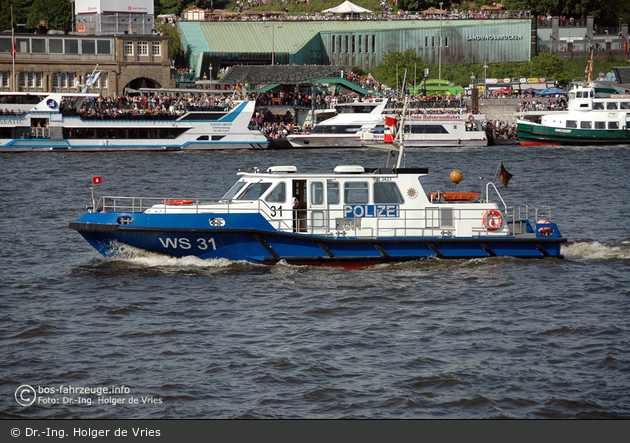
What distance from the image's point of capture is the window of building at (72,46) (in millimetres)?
85000

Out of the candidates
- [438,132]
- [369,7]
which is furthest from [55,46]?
[369,7]

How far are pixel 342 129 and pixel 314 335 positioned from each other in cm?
5510

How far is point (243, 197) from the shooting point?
21.0 metres

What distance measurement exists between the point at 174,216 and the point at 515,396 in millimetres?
10294

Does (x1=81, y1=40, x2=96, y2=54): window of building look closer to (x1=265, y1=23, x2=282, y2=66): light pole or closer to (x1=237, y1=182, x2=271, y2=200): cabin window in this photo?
(x1=265, y1=23, x2=282, y2=66): light pole

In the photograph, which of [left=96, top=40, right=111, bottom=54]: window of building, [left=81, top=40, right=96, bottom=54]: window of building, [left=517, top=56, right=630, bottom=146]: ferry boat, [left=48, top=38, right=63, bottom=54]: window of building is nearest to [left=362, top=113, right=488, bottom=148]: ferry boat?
[left=517, top=56, right=630, bottom=146]: ferry boat

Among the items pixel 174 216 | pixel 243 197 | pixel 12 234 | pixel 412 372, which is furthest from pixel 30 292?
pixel 412 372

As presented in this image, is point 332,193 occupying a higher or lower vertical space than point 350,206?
higher

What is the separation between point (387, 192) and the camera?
2120 cm

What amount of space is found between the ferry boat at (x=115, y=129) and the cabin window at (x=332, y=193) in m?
47.6

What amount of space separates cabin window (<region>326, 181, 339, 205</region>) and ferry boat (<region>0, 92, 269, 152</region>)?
4762 centimetres

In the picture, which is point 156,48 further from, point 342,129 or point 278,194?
point 278,194

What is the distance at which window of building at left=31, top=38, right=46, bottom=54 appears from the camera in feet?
275

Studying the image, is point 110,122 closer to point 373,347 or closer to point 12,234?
point 12,234
